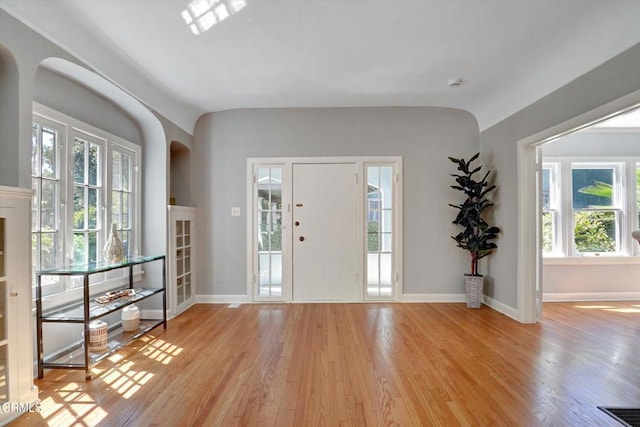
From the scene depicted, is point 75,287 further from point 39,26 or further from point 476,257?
point 476,257

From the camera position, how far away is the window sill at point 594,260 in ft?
14.9

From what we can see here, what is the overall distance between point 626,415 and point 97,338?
3858 millimetres

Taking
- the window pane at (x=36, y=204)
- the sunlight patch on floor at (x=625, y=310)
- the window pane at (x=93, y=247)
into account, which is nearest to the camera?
the window pane at (x=36, y=204)

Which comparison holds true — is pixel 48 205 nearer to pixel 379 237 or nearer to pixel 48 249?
pixel 48 249

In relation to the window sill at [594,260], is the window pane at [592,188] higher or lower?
higher

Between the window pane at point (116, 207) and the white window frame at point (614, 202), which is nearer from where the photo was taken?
the window pane at point (116, 207)

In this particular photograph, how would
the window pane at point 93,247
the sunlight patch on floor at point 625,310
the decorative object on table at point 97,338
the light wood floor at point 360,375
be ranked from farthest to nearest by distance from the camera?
the sunlight patch on floor at point 625,310 → the window pane at point 93,247 → the decorative object on table at point 97,338 → the light wood floor at point 360,375

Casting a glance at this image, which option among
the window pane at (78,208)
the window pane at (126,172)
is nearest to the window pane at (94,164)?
the window pane at (78,208)

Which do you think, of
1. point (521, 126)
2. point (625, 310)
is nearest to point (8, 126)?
point (521, 126)

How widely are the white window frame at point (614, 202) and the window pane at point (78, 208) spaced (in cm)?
576

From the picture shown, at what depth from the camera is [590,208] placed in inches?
185

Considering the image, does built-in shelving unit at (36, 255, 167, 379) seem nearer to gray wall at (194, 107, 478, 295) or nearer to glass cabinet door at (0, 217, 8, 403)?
glass cabinet door at (0, 217, 8, 403)

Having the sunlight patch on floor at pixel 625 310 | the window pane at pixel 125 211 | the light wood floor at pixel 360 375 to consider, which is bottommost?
the sunlight patch on floor at pixel 625 310

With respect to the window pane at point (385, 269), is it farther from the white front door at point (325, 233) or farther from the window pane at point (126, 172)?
the window pane at point (126, 172)
